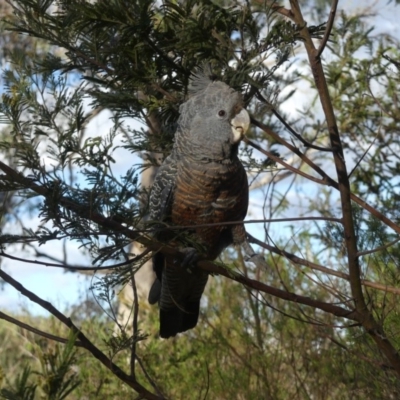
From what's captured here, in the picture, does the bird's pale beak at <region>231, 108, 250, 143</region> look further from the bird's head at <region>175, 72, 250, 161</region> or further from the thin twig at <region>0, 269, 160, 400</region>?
the thin twig at <region>0, 269, 160, 400</region>

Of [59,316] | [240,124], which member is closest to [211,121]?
[240,124]

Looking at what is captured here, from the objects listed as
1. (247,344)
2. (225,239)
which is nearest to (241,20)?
(225,239)

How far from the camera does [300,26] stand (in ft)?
5.13

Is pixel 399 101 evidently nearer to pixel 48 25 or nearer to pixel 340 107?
pixel 340 107

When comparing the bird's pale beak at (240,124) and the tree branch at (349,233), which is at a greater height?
the bird's pale beak at (240,124)

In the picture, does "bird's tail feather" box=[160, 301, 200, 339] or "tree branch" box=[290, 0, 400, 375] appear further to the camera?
"bird's tail feather" box=[160, 301, 200, 339]

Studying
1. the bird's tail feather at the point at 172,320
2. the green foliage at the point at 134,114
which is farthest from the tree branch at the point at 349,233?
the bird's tail feather at the point at 172,320

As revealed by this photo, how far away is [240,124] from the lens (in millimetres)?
1890

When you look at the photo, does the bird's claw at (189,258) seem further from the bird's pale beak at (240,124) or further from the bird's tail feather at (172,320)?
the bird's tail feather at (172,320)

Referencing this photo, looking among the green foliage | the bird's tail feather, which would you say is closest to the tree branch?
the green foliage

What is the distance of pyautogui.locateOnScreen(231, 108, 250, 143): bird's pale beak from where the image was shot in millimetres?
1856

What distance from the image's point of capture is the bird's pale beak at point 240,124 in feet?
6.09

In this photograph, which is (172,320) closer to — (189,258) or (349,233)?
(189,258)

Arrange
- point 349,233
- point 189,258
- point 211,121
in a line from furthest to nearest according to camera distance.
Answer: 1. point 211,121
2. point 189,258
3. point 349,233
